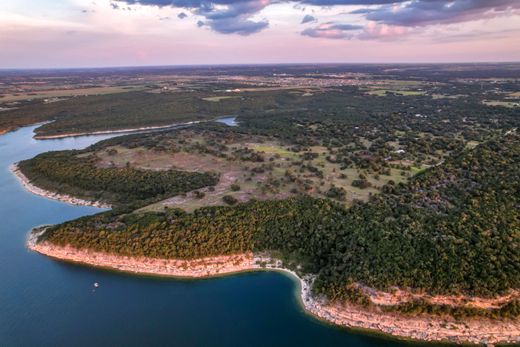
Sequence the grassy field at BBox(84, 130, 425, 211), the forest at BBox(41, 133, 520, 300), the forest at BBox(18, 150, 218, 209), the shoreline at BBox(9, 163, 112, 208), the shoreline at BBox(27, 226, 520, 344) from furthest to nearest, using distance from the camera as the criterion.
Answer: the forest at BBox(18, 150, 218, 209), the shoreline at BBox(9, 163, 112, 208), the grassy field at BBox(84, 130, 425, 211), the forest at BBox(41, 133, 520, 300), the shoreline at BBox(27, 226, 520, 344)

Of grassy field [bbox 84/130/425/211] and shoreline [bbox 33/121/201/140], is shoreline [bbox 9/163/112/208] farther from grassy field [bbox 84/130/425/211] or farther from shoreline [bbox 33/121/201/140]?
shoreline [bbox 33/121/201/140]

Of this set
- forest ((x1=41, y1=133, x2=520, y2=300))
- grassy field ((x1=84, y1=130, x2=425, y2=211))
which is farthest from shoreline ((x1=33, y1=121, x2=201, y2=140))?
forest ((x1=41, y1=133, x2=520, y2=300))

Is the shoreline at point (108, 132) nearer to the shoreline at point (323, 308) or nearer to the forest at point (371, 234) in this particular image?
the forest at point (371, 234)

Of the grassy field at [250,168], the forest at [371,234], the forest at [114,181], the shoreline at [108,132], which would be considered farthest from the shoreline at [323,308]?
the shoreline at [108,132]

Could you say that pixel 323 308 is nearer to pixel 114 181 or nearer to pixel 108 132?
pixel 114 181

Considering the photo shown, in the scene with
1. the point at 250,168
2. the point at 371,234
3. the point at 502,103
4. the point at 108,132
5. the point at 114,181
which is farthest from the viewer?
the point at 502,103

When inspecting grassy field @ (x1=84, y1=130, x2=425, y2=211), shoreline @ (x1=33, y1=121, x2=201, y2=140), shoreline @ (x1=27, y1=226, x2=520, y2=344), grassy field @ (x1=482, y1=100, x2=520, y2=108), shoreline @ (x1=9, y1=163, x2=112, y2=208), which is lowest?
shoreline @ (x1=27, y1=226, x2=520, y2=344)

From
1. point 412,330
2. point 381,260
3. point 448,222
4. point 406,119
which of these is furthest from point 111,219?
point 406,119

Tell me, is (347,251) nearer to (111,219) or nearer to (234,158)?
(111,219)

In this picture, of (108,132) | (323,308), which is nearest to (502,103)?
(323,308)
